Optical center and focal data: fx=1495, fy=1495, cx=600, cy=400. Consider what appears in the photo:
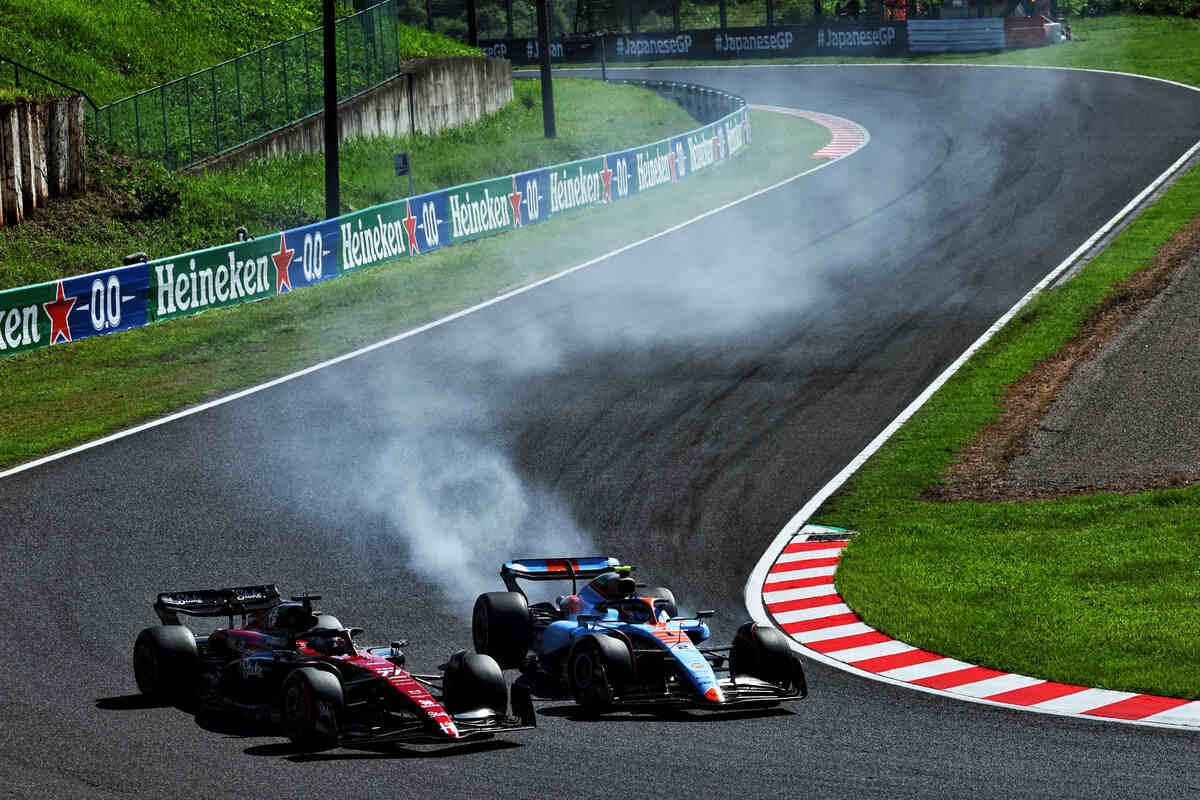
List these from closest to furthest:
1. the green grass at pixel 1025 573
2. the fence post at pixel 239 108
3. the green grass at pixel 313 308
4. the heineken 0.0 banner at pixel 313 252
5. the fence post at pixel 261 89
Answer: the green grass at pixel 1025 573 → the green grass at pixel 313 308 → the heineken 0.0 banner at pixel 313 252 → the fence post at pixel 239 108 → the fence post at pixel 261 89

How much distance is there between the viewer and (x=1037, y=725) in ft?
43.0

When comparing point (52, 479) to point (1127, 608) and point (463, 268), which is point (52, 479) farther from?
point (463, 268)

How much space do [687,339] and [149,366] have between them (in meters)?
10.8

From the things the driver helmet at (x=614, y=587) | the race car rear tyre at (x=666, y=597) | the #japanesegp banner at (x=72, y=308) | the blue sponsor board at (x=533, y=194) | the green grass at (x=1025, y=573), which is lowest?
the green grass at (x=1025, y=573)

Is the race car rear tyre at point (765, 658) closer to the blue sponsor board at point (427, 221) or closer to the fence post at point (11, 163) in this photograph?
Answer: the blue sponsor board at point (427, 221)

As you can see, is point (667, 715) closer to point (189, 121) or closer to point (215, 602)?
point (215, 602)

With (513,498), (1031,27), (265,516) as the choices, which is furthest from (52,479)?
(1031,27)

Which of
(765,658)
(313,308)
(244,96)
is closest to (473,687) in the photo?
(765,658)

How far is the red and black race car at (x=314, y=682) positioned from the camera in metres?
12.0

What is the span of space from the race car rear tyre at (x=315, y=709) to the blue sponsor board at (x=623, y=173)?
39.0 m

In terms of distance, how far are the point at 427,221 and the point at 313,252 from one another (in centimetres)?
491

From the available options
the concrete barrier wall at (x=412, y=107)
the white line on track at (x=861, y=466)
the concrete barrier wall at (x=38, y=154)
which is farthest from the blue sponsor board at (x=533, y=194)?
the white line on track at (x=861, y=466)

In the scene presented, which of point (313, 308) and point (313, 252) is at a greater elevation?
point (313, 252)

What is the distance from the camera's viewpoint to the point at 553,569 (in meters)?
15.6
